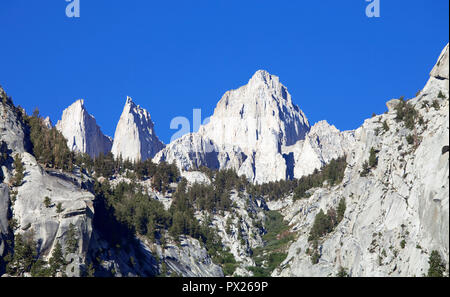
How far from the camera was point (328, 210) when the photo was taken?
144250 millimetres

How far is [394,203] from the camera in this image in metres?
112

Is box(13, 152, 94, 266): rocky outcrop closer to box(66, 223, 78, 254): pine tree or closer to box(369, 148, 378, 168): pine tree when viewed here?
box(66, 223, 78, 254): pine tree

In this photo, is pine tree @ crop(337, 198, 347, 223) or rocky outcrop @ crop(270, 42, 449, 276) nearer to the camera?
rocky outcrop @ crop(270, 42, 449, 276)

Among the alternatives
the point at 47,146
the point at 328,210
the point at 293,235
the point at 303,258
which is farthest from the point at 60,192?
the point at 293,235

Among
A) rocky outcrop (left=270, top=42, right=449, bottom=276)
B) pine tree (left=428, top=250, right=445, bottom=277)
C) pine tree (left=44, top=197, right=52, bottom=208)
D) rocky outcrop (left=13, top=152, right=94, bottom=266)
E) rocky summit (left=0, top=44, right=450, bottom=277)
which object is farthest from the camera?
pine tree (left=44, top=197, right=52, bottom=208)

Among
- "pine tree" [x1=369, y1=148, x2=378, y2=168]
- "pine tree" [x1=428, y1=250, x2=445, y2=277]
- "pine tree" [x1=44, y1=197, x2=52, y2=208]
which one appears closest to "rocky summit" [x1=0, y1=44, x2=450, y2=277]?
"pine tree" [x1=428, y1=250, x2=445, y2=277]

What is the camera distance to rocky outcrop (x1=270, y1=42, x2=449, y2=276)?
300 ft

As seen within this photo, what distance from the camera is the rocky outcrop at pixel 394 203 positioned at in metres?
91.5

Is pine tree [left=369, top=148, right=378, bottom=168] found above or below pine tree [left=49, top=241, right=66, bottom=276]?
above

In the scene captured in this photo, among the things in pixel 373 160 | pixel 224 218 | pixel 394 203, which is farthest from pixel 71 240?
pixel 224 218

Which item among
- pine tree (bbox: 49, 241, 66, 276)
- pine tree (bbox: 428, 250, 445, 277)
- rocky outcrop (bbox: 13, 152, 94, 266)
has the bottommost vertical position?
pine tree (bbox: 428, 250, 445, 277)

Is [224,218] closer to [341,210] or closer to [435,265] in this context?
[341,210]

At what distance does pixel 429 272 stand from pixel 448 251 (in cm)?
451
